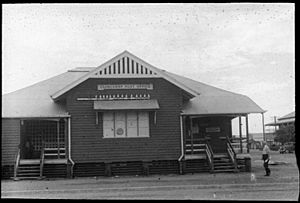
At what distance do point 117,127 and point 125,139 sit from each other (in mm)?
695

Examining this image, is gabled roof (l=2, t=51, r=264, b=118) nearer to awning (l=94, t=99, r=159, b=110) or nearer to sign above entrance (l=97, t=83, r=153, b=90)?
sign above entrance (l=97, t=83, r=153, b=90)

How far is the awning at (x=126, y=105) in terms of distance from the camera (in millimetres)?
22244

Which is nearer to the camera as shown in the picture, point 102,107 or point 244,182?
point 244,182

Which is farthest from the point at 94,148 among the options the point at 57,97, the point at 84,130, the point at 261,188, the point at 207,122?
the point at 261,188

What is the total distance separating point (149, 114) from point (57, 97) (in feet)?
14.9

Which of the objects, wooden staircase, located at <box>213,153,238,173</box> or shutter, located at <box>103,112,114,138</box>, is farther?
shutter, located at <box>103,112,114,138</box>

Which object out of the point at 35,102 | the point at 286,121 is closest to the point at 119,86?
the point at 35,102

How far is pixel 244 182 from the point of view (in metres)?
17.5

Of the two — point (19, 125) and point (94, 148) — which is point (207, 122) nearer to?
point (94, 148)

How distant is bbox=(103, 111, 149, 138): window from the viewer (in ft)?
74.6

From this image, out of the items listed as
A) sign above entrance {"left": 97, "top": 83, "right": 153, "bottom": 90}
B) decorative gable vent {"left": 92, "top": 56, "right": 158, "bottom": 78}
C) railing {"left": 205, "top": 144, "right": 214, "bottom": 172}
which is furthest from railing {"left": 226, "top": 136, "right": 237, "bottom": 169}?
decorative gable vent {"left": 92, "top": 56, "right": 158, "bottom": 78}

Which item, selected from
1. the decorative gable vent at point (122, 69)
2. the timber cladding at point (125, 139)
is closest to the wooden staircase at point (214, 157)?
the timber cladding at point (125, 139)

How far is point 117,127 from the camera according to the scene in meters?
22.8

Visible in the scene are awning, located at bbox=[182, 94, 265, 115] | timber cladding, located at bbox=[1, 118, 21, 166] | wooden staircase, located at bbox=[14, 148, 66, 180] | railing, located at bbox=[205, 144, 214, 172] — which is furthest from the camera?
awning, located at bbox=[182, 94, 265, 115]
